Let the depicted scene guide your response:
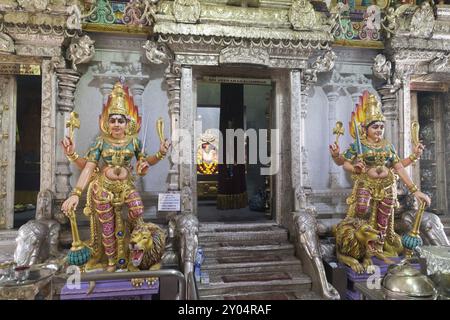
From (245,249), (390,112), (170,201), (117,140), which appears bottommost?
(245,249)

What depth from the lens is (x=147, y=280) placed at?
135 inches

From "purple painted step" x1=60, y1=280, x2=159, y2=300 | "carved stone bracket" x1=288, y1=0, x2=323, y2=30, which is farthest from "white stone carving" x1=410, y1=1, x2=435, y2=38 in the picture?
"purple painted step" x1=60, y1=280, x2=159, y2=300

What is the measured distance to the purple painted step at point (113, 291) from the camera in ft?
10.5

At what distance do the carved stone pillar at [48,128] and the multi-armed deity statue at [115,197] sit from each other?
1.09 metres

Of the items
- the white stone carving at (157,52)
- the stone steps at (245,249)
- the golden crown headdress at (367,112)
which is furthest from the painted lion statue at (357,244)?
the white stone carving at (157,52)

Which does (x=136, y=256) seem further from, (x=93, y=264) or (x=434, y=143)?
(x=434, y=143)

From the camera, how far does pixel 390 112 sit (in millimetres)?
5562

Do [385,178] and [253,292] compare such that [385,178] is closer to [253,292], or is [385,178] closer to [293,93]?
[293,93]

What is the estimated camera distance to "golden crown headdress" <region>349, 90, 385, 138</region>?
419cm

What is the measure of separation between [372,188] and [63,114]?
4727mm

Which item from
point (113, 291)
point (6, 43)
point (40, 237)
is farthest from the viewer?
point (6, 43)

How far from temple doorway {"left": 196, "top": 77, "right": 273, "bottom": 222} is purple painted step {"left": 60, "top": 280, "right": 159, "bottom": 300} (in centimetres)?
255

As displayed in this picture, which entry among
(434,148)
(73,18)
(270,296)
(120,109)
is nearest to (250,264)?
(270,296)
